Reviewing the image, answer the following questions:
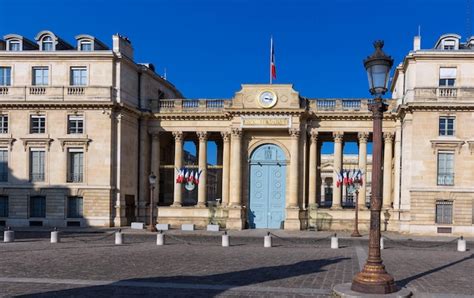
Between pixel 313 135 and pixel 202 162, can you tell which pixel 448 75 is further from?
pixel 202 162

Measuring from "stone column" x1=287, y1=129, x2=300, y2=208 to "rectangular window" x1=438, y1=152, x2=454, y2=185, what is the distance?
9.85m

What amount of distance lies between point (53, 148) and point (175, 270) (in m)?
23.5

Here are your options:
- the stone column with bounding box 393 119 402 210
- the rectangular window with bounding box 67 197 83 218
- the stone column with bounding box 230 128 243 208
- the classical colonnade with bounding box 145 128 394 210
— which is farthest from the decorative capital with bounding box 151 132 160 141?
the stone column with bounding box 393 119 402 210

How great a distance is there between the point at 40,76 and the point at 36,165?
21.1ft

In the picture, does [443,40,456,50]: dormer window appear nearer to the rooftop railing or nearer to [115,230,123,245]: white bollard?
the rooftop railing

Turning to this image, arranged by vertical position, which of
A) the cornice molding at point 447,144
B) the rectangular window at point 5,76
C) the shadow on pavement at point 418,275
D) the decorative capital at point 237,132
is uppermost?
the rectangular window at point 5,76

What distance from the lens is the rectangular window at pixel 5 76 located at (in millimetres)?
37094

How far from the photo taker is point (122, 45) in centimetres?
3850

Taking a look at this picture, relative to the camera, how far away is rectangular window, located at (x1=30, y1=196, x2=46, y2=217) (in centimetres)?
3669

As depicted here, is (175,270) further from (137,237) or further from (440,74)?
(440,74)

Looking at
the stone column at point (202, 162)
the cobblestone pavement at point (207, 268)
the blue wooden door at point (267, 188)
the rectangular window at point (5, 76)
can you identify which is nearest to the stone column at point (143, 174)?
the stone column at point (202, 162)

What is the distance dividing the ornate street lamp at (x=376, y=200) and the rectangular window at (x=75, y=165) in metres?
28.6

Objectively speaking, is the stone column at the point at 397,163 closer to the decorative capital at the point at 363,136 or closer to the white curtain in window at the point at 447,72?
the decorative capital at the point at 363,136

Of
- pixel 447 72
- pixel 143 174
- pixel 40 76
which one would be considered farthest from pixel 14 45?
pixel 447 72
